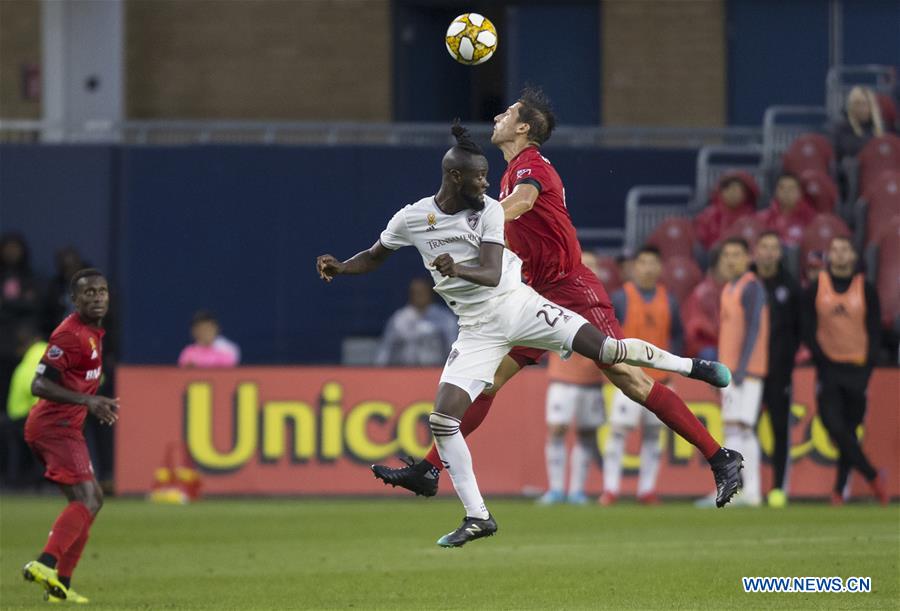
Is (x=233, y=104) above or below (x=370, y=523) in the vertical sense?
above

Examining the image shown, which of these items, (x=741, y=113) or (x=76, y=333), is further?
(x=741, y=113)

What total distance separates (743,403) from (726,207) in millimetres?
3907

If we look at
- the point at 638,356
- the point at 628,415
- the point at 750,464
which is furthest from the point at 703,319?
the point at 638,356

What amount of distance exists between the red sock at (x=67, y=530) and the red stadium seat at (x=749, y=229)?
9662 mm

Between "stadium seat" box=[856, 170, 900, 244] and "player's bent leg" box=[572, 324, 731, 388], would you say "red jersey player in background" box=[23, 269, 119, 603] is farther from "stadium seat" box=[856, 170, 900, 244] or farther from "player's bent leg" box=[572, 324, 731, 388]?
"stadium seat" box=[856, 170, 900, 244]

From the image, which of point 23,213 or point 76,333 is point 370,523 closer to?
point 76,333

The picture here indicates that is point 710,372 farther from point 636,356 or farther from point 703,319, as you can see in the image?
point 703,319

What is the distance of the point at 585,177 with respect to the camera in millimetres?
21922

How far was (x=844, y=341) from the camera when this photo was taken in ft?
52.7

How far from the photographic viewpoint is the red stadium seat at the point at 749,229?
60.4ft

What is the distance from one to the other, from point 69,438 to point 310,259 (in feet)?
36.5

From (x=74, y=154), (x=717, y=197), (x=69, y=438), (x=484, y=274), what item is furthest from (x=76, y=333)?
(x=74, y=154)

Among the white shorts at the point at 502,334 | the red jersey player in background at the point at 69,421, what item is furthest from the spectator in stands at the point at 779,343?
the red jersey player in background at the point at 69,421

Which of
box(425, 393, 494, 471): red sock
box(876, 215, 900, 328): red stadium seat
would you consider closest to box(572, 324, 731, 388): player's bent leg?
box(425, 393, 494, 471): red sock
